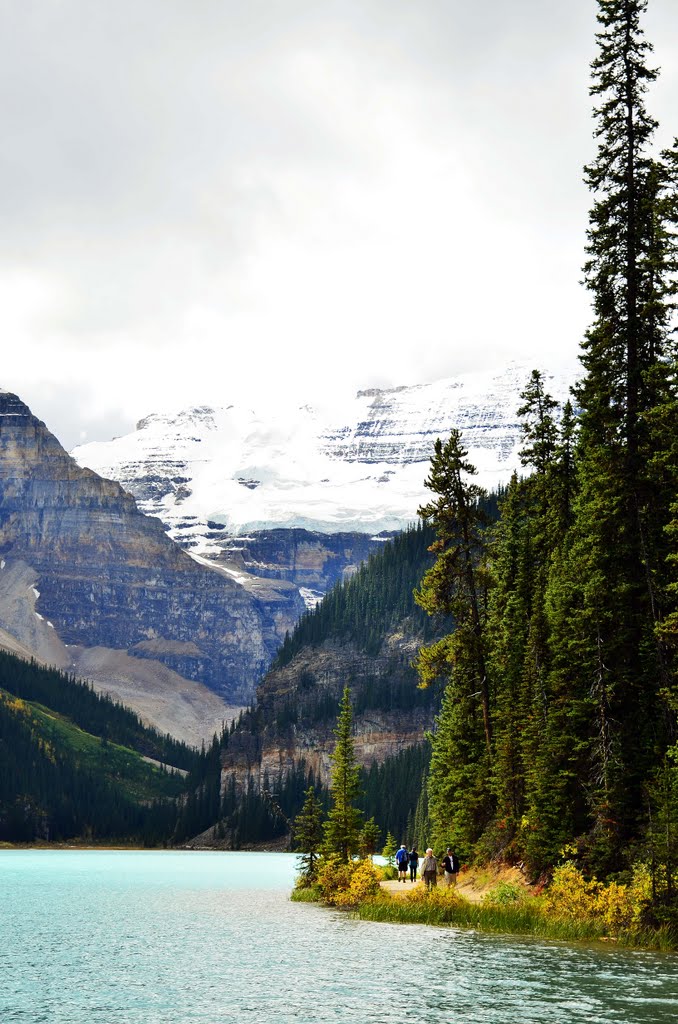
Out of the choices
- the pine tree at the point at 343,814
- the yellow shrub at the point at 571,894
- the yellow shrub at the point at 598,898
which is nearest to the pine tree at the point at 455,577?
the pine tree at the point at 343,814

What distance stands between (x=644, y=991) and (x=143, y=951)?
22613 millimetres

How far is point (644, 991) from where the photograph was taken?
35156 millimetres

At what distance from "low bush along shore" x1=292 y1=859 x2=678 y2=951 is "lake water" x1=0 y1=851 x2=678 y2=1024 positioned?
4.96 feet

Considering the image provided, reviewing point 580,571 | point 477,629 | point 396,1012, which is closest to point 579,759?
point 580,571

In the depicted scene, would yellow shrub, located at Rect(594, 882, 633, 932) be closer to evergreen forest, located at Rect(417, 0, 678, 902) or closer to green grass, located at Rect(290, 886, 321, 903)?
evergreen forest, located at Rect(417, 0, 678, 902)

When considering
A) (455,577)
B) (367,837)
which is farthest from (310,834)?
(455,577)

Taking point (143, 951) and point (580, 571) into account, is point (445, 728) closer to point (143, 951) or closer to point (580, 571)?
point (580, 571)

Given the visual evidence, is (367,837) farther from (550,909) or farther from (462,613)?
(550,909)

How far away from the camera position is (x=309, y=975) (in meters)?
40.7

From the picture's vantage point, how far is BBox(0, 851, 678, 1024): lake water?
33.6m

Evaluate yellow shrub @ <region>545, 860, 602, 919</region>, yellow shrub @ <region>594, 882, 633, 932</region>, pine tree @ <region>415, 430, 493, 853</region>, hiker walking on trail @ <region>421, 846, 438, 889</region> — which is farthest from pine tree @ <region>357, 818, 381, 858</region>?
yellow shrub @ <region>594, 882, 633, 932</region>

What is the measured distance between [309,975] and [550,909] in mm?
14075

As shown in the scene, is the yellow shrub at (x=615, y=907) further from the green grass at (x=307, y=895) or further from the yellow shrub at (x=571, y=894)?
the green grass at (x=307, y=895)

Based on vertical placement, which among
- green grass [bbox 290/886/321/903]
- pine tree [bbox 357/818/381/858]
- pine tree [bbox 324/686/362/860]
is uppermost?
pine tree [bbox 324/686/362/860]
